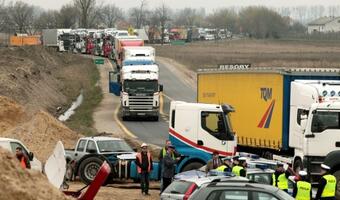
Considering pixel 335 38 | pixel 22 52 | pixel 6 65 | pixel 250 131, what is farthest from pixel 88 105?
pixel 335 38

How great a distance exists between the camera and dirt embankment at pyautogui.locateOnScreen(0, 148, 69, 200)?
1138 centimetres

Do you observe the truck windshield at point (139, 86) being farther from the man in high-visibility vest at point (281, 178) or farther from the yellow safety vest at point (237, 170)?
the man in high-visibility vest at point (281, 178)

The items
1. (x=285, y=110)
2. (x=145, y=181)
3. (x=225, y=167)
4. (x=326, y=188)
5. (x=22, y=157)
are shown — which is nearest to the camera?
(x=326, y=188)

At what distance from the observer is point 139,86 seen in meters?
48.2

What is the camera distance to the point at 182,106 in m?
25.2

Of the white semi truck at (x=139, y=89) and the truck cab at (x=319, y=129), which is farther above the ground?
the truck cab at (x=319, y=129)

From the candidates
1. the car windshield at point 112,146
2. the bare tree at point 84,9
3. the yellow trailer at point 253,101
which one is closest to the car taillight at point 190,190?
the car windshield at point 112,146

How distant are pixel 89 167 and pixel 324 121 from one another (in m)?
6.78

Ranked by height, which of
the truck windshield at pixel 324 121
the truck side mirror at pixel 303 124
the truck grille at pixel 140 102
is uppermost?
the truck windshield at pixel 324 121

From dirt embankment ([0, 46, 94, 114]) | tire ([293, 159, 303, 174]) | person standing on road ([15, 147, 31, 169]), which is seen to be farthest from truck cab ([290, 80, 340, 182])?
dirt embankment ([0, 46, 94, 114])

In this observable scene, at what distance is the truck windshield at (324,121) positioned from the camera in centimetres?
2289

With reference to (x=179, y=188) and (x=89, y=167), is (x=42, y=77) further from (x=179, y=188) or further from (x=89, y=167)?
(x=179, y=188)

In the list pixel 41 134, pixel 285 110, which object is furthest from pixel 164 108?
pixel 285 110

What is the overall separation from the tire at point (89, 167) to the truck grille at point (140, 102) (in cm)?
2409
